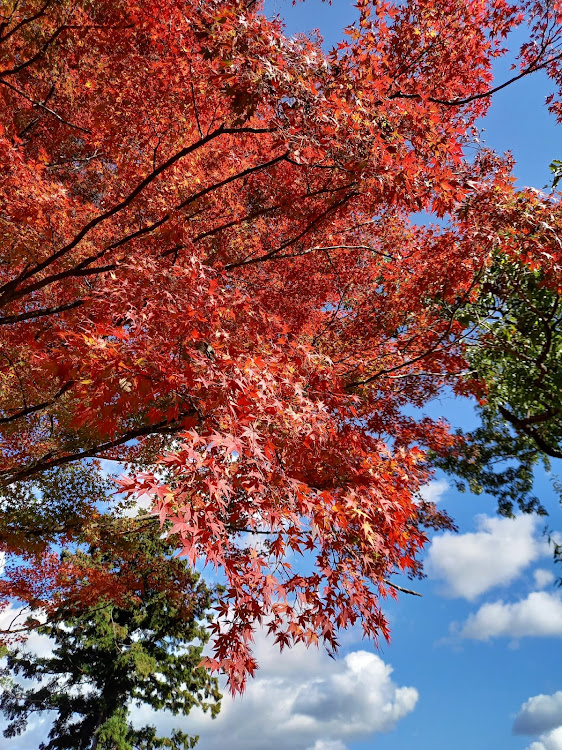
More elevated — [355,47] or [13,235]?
[355,47]

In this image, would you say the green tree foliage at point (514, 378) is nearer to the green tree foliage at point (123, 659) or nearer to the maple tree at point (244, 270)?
the maple tree at point (244, 270)

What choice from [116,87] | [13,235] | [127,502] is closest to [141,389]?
[13,235]

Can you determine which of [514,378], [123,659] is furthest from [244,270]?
[123,659]

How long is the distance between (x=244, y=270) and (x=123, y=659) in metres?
14.1

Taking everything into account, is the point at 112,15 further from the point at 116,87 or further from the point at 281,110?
the point at 281,110

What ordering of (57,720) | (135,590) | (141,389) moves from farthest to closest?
(57,720) < (135,590) < (141,389)

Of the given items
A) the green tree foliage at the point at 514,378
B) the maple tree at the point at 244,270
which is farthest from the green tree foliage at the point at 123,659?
the green tree foliage at the point at 514,378

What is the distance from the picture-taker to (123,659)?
16.3 meters

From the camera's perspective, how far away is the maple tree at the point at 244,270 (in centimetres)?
446

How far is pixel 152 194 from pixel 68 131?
23.3 feet

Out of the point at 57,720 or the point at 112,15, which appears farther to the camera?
the point at 57,720

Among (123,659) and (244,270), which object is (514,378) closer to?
(244,270)

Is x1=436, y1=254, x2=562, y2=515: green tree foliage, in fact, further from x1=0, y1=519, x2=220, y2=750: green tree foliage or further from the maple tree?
x1=0, y1=519, x2=220, y2=750: green tree foliage

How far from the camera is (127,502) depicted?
11930 millimetres
